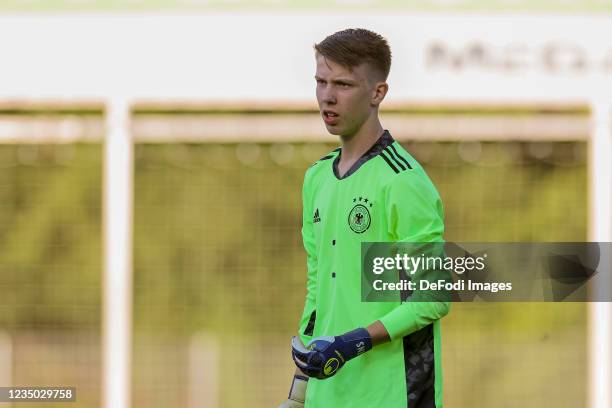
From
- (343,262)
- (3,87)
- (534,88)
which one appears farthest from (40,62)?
(343,262)

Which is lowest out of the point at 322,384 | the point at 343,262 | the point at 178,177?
the point at 322,384

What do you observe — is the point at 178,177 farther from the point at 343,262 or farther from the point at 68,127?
the point at 343,262

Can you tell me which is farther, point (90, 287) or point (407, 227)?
point (90, 287)

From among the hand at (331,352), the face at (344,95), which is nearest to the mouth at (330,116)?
the face at (344,95)

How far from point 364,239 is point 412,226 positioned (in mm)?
155

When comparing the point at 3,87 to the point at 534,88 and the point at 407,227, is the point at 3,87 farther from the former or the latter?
the point at 407,227

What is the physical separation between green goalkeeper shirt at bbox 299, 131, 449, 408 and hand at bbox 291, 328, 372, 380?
8cm

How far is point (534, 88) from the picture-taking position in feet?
27.9

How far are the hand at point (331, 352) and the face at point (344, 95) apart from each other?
1.76 ft

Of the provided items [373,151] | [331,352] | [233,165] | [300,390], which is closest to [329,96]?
[373,151]

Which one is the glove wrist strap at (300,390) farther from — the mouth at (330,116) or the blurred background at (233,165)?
the blurred background at (233,165)

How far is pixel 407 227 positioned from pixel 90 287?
5.98 m

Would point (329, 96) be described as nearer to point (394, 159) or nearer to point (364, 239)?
point (394, 159)

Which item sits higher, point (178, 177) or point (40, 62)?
point (40, 62)
